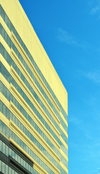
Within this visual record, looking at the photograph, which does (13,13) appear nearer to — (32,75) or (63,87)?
(32,75)

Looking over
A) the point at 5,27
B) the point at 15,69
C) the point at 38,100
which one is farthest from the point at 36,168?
the point at 5,27

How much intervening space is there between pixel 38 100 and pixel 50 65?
16.0 m

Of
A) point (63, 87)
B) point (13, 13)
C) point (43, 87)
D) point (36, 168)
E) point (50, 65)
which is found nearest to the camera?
point (13, 13)

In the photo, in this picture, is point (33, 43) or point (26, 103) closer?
point (26, 103)

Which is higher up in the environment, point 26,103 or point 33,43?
point 33,43

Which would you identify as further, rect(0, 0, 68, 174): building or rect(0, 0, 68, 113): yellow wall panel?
rect(0, 0, 68, 113): yellow wall panel

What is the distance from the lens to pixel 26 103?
89750 millimetres

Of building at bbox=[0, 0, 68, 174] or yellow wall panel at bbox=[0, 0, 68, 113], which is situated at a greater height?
yellow wall panel at bbox=[0, 0, 68, 113]

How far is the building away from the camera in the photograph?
7762cm

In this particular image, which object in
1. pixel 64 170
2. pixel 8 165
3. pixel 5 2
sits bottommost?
pixel 8 165

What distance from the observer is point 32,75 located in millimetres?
97000

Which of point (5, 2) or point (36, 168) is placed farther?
point (36, 168)

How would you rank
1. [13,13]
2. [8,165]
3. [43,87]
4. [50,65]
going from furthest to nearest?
[50,65] → [43,87] → [13,13] → [8,165]

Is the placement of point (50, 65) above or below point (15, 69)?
above
